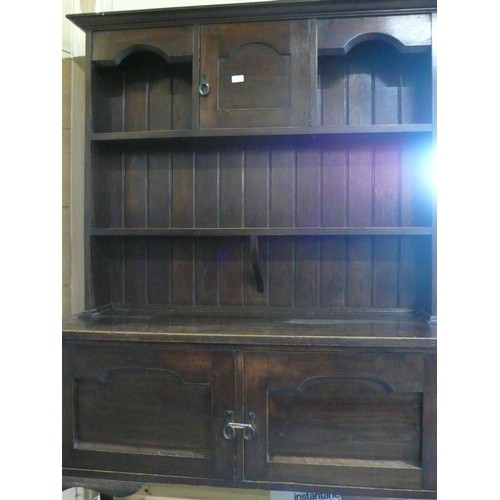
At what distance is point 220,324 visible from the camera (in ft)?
4.91

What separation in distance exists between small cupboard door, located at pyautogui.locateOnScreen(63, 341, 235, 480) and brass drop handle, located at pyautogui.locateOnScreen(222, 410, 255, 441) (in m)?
0.02

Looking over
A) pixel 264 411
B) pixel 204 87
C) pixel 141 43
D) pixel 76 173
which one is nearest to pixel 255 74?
pixel 204 87

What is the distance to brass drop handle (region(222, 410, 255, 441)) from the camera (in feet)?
4.33

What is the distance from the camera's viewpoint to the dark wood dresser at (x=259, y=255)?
1.31 metres

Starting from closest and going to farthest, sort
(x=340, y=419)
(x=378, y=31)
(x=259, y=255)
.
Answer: (x=340, y=419), (x=378, y=31), (x=259, y=255)

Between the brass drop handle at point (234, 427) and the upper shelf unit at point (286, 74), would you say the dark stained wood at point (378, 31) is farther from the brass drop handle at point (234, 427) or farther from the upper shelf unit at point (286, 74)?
the brass drop handle at point (234, 427)

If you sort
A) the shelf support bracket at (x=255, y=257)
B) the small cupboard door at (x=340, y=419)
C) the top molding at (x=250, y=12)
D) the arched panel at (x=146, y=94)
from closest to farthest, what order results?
the small cupboard door at (x=340, y=419), the top molding at (x=250, y=12), the shelf support bracket at (x=255, y=257), the arched panel at (x=146, y=94)

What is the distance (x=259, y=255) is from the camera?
1.71 meters

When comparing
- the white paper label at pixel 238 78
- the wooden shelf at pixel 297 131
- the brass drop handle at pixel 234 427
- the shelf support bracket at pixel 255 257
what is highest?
the white paper label at pixel 238 78

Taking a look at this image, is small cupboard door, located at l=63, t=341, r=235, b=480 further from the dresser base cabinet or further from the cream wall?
the cream wall

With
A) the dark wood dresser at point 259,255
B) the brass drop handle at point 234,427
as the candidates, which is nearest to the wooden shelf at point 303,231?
the dark wood dresser at point 259,255

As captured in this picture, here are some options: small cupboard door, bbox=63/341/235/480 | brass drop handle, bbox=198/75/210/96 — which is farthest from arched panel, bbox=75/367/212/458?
brass drop handle, bbox=198/75/210/96

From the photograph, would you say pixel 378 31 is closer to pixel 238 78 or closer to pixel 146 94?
pixel 238 78

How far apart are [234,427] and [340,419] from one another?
0.30 meters
